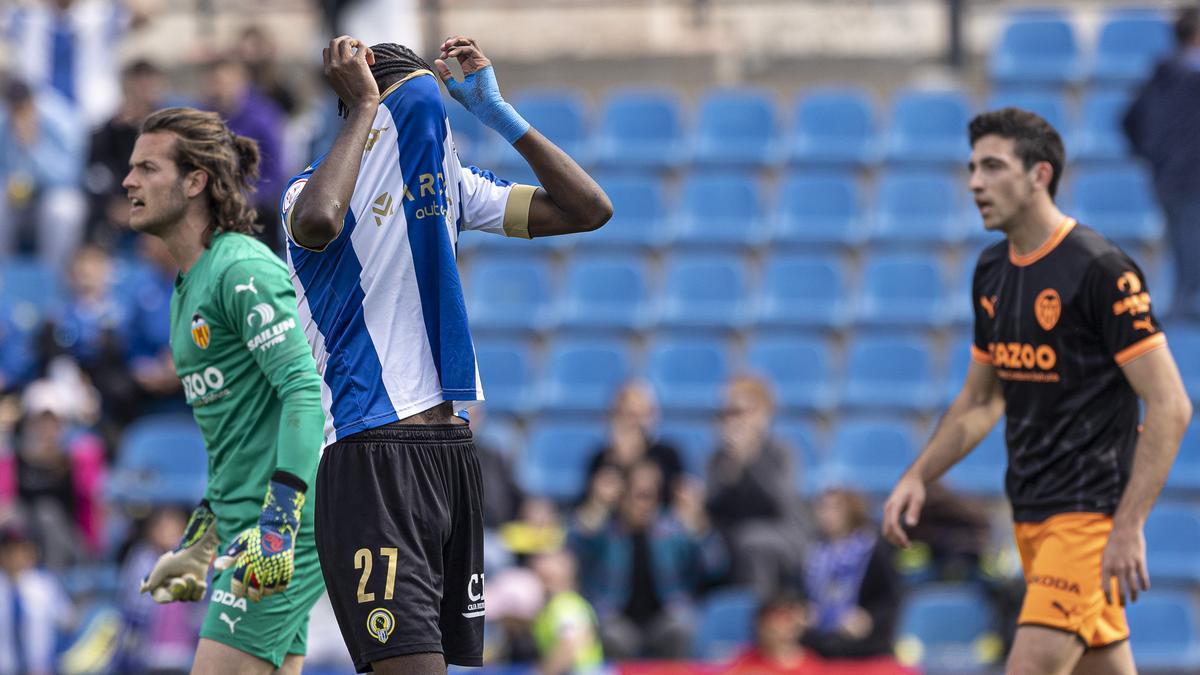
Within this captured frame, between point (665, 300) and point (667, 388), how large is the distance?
0.90 metres

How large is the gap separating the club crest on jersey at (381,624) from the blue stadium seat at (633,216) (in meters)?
9.89

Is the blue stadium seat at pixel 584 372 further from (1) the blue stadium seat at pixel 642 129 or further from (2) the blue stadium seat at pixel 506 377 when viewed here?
(1) the blue stadium seat at pixel 642 129

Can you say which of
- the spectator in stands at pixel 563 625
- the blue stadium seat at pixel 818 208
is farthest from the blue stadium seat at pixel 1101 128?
the spectator in stands at pixel 563 625

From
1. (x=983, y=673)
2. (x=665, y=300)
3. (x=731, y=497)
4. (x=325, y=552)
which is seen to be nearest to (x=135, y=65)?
(x=665, y=300)

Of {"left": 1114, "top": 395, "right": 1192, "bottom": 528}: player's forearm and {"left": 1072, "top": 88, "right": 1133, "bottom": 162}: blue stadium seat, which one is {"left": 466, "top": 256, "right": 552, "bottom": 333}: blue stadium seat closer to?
{"left": 1072, "top": 88, "right": 1133, "bottom": 162}: blue stadium seat

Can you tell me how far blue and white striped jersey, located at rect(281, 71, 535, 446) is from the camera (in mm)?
5098

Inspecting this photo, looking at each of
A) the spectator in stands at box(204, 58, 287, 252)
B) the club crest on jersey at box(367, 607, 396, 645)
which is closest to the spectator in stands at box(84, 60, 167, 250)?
the spectator in stands at box(204, 58, 287, 252)

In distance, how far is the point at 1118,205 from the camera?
1403 centimetres

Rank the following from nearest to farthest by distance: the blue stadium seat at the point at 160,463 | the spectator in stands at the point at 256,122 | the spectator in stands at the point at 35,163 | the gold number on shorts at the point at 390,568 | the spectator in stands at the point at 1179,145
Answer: the gold number on shorts at the point at 390,568 < the blue stadium seat at the point at 160,463 < the spectator in stands at the point at 1179,145 < the spectator in stands at the point at 256,122 < the spectator in stands at the point at 35,163

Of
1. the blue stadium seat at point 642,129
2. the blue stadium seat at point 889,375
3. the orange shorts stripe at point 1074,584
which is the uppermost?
the blue stadium seat at point 642,129

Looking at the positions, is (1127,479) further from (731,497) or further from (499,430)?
(499,430)

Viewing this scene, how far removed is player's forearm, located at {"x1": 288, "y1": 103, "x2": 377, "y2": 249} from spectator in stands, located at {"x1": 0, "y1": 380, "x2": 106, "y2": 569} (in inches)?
317

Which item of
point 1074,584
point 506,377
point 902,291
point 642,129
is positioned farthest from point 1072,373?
point 642,129

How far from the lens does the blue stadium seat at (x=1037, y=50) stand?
50.1 feet
